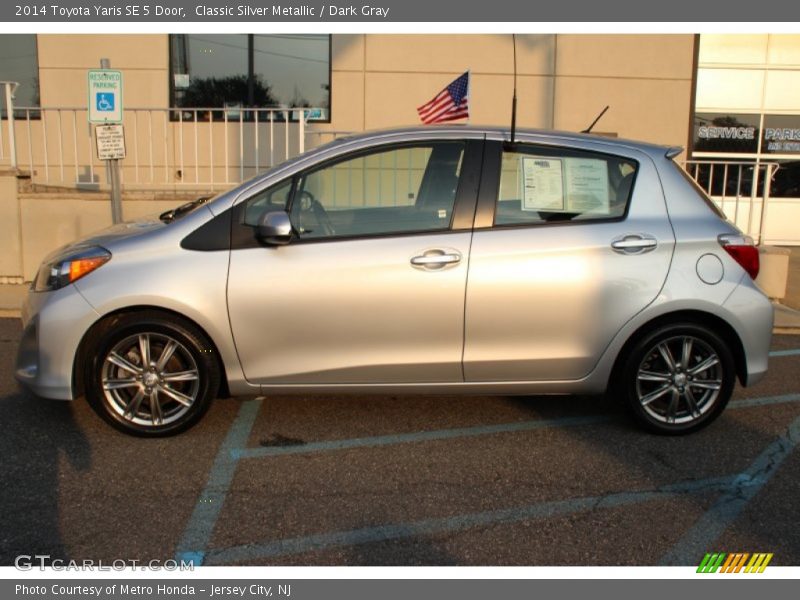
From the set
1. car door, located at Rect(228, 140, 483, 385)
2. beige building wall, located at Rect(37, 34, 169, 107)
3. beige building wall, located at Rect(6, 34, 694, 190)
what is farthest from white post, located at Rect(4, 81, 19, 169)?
car door, located at Rect(228, 140, 483, 385)

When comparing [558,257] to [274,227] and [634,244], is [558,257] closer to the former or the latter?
[634,244]

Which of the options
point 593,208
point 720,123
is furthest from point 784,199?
point 593,208

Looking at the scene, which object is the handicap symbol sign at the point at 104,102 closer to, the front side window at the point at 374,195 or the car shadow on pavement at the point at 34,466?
the car shadow on pavement at the point at 34,466

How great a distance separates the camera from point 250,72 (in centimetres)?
1145

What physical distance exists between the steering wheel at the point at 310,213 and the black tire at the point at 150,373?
2.71ft

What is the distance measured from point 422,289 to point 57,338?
6.48ft

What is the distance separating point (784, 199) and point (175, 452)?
40.4 ft

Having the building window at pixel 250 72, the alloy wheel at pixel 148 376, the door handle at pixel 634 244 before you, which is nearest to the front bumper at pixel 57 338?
the alloy wheel at pixel 148 376

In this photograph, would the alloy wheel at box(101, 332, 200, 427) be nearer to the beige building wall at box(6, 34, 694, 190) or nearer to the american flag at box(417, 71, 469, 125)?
the american flag at box(417, 71, 469, 125)

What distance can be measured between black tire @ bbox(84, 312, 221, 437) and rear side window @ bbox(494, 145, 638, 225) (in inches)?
73.4

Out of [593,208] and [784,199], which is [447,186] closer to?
[593,208]

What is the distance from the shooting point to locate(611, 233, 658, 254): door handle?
159 inches

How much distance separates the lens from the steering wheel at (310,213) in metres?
4.02

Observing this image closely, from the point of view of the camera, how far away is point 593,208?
13.5 feet
